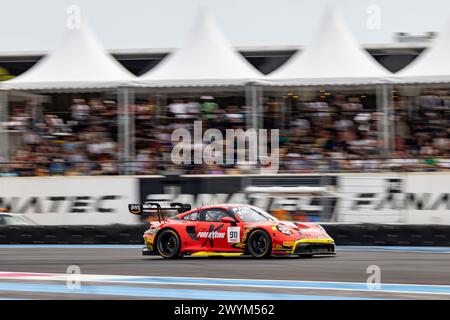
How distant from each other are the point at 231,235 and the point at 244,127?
321 inches

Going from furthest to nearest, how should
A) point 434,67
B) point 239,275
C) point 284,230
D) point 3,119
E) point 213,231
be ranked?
point 3,119 < point 434,67 < point 213,231 < point 284,230 < point 239,275

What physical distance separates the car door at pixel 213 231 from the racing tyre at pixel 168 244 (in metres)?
0.41

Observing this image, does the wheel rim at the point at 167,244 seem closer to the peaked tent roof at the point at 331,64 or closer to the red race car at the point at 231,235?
the red race car at the point at 231,235

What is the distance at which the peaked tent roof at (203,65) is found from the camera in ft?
76.0

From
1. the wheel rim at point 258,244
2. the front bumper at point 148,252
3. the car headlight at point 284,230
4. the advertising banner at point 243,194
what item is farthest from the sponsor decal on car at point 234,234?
the advertising banner at point 243,194

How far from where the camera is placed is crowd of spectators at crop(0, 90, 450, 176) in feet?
71.2

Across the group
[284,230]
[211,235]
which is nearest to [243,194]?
[211,235]

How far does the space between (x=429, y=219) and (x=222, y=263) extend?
7.66 meters

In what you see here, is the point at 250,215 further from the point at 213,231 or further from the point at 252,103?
the point at 252,103

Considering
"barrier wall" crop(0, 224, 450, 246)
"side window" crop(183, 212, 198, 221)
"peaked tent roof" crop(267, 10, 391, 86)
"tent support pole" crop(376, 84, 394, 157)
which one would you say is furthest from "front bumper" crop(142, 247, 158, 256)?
"peaked tent roof" crop(267, 10, 391, 86)

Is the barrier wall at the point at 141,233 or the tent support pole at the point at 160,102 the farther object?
the tent support pole at the point at 160,102

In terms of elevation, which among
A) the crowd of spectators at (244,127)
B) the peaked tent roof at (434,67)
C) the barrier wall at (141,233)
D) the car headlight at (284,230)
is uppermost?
the peaked tent roof at (434,67)

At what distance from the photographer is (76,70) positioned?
78.4ft
